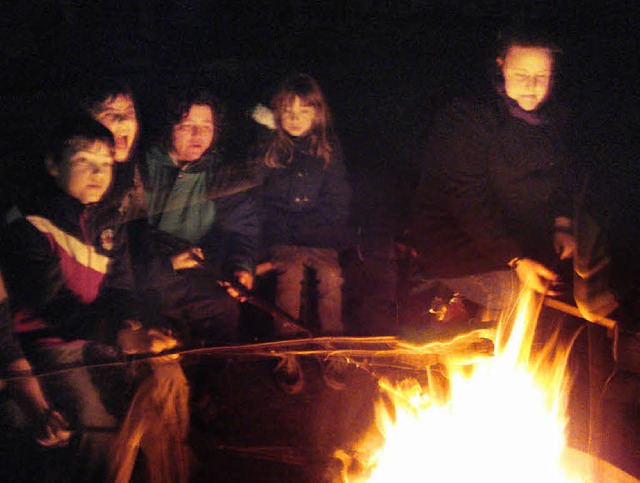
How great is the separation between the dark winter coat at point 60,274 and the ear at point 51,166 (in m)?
0.25

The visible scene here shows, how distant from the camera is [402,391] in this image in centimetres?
316

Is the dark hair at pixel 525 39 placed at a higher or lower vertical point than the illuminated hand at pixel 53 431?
higher

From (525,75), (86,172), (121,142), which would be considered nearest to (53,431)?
(86,172)

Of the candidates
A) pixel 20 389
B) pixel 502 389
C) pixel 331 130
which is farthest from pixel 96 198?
pixel 502 389

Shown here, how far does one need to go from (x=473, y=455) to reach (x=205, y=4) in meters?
4.38

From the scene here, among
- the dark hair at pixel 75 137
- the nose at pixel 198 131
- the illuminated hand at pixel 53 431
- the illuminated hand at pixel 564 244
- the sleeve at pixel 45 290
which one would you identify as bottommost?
the illuminated hand at pixel 53 431

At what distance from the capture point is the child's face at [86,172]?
12.3 feet

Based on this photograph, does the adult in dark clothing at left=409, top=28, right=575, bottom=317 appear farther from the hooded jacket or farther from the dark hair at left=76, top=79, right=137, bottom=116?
the dark hair at left=76, top=79, right=137, bottom=116

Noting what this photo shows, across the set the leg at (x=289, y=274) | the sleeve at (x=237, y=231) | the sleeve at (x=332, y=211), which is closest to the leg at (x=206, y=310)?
the sleeve at (x=237, y=231)

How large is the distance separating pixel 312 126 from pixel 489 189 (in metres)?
1.77

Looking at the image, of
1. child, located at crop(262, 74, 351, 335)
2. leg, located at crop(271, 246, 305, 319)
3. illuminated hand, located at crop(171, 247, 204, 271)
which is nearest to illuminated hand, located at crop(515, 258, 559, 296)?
child, located at crop(262, 74, 351, 335)

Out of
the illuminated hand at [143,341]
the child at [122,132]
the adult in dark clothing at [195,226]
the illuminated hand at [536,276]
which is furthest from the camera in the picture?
the adult in dark clothing at [195,226]

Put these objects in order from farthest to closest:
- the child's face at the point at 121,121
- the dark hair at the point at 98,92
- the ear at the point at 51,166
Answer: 1. the dark hair at the point at 98,92
2. the child's face at the point at 121,121
3. the ear at the point at 51,166

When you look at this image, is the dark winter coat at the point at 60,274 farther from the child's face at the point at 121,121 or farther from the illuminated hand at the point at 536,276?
the illuminated hand at the point at 536,276
